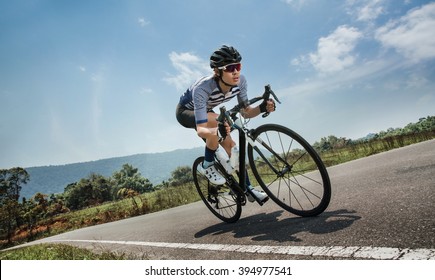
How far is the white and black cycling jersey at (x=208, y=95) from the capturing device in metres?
3.49

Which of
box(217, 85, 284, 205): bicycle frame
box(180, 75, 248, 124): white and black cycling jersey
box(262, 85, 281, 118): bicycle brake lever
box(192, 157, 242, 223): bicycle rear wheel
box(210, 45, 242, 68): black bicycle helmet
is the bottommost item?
box(192, 157, 242, 223): bicycle rear wheel

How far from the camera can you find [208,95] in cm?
365

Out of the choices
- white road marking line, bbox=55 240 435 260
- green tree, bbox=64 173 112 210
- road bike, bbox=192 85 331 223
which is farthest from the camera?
green tree, bbox=64 173 112 210

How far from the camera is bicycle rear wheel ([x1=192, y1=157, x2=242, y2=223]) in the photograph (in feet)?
13.1

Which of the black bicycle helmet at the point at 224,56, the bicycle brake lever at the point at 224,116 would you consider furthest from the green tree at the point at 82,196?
the black bicycle helmet at the point at 224,56

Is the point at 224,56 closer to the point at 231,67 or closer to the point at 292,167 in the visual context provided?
the point at 231,67

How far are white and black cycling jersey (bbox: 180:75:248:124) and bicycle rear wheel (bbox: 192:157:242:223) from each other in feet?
3.28

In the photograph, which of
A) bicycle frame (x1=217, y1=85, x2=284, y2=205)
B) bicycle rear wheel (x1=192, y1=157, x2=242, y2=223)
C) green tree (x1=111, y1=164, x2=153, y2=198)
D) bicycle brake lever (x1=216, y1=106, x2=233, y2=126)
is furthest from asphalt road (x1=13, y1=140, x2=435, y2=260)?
green tree (x1=111, y1=164, x2=153, y2=198)

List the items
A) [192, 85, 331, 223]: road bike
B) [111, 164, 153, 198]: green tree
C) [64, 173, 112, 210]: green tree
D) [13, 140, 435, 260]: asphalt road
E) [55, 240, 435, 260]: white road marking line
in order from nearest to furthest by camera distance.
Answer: [55, 240, 435, 260]: white road marking line → [13, 140, 435, 260]: asphalt road → [192, 85, 331, 223]: road bike → [64, 173, 112, 210]: green tree → [111, 164, 153, 198]: green tree

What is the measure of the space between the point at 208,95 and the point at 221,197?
5.55ft

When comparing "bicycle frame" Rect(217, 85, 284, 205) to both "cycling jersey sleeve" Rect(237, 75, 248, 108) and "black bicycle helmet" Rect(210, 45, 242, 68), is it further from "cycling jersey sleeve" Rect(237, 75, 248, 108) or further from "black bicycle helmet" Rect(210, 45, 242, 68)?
"black bicycle helmet" Rect(210, 45, 242, 68)

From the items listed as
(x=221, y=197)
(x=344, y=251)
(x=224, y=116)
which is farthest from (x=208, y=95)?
(x=344, y=251)

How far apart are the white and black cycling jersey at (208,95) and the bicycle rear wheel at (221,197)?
3.28 ft
